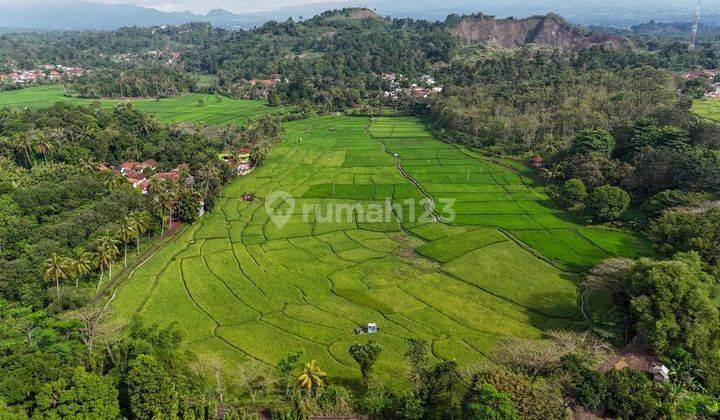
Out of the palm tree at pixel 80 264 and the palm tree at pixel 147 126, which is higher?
the palm tree at pixel 147 126

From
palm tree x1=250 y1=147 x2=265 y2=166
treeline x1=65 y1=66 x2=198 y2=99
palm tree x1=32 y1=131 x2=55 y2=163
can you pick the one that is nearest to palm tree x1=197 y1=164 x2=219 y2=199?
palm tree x1=250 y1=147 x2=265 y2=166

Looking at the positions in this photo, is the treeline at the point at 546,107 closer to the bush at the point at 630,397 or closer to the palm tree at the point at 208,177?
the palm tree at the point at 208,177

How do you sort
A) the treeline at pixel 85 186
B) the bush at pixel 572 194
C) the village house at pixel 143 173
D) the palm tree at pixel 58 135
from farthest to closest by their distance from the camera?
the palm tree at pixel 58 135 < the village house at pixel 143 173 < the bush at pixel 572 194 < the treeline at pixel 85 186

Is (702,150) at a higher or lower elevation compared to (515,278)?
higher

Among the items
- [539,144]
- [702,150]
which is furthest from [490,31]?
[702,150]

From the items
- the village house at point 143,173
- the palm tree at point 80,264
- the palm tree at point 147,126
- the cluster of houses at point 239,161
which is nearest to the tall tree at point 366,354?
the palm tree at point 80,264

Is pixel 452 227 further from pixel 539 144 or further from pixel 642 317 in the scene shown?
pixel 539 144

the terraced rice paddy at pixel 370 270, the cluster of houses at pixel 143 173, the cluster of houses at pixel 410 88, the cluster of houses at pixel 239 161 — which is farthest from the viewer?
the cluster of houses at pixel 410 88
